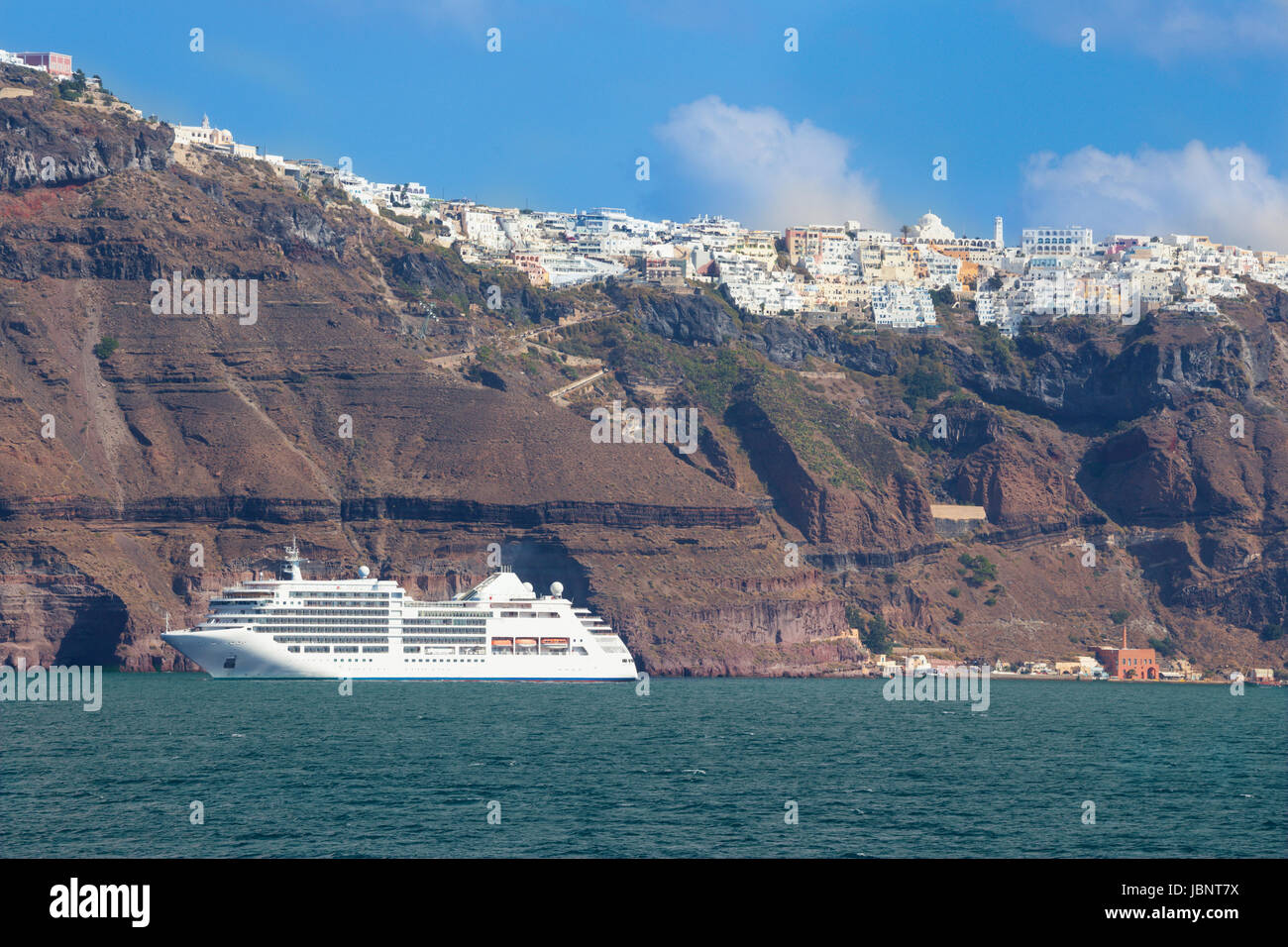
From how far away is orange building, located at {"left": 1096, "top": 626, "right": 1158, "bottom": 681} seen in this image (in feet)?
542

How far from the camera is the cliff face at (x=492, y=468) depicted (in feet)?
506

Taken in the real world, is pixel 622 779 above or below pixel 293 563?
below

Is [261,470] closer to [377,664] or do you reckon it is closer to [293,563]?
[293,563]

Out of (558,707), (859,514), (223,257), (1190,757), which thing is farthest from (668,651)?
(1190,757)

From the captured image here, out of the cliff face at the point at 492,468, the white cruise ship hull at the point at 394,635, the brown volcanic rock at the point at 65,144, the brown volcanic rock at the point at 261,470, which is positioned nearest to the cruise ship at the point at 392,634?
the white cruise ship hull at the point at 394,635

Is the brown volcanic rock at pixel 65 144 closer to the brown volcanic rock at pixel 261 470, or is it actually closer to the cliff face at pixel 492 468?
the cliff face at pixel 492 468

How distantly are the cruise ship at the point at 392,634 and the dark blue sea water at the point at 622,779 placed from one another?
22.5 m

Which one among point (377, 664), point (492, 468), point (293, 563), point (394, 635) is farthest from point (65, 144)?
point (377, 664)

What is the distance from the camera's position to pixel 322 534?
512 ft

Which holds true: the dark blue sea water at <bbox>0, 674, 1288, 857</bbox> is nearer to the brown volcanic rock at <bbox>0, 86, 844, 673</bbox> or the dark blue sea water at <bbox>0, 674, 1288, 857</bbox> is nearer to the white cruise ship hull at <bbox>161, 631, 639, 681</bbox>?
the white cruise ship hull at <bbox>161, 631, 639, 681</bbox>

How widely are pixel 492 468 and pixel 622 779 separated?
324 ft

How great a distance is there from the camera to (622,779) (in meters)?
65.6

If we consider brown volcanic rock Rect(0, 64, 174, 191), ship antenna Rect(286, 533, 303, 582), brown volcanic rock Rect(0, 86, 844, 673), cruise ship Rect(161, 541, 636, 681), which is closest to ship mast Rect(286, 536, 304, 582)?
ship antenna Rect(286, 533, 303, 582)
